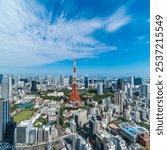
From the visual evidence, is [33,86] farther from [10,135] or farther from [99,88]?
[10,135]

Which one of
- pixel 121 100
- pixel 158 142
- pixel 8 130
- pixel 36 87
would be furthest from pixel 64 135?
pixel 36 87

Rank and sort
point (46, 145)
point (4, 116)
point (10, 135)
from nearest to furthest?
point (46, 145)
point (10, 135)
point (4, 116)

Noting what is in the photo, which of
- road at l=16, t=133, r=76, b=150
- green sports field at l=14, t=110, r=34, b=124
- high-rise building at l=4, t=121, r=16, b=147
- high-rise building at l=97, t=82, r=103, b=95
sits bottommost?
road at l=16, t=133, r=76, b=150

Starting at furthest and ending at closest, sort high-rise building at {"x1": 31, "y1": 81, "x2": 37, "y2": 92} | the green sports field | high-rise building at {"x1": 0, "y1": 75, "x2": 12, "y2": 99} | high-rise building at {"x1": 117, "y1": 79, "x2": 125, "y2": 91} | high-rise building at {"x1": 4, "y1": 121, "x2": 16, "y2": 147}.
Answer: high-rise building at {"x1": 31, "y1": 81, "x2": 37, "y2": 92}
high-rise building at {"x1": 117, "y1": 79, "x2": 125, "y2": 91}
high-rise building at {"x1": 0, "y1": 75, "x2": 12, "y2": 99}
the green sports field
high-rise building at {"x1": 4, "y1": 121, "x2": 16, "y2": 147}

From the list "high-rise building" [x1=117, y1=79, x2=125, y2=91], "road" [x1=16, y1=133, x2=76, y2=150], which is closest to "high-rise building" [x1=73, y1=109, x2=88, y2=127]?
"road" [x1=16, y1=133, x2=76, y2=150]

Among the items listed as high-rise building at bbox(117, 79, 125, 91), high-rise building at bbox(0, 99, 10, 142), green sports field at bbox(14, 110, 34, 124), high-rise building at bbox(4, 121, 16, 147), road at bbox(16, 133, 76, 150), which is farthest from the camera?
high-rise building at bbox(117, 79, 125, 91)

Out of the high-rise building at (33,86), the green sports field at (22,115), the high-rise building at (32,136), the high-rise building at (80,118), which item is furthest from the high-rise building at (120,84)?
the high-rise building at (32,136)

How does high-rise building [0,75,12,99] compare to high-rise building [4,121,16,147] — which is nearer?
high-rise building [4,121,16,147]

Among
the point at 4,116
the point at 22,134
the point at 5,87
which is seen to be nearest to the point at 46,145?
the point at 22,134

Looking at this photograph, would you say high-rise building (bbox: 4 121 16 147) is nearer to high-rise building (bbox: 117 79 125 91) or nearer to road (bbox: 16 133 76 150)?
road (bbox: 16 133 76 150)

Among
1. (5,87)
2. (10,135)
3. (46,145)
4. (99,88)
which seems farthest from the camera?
(99,88)

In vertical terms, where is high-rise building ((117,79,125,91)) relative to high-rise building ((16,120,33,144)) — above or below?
above
